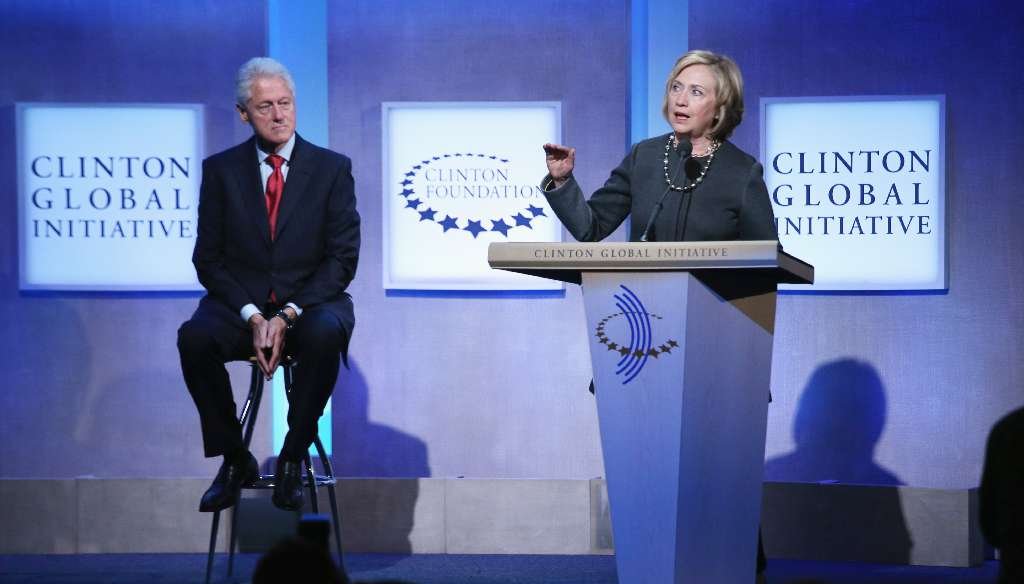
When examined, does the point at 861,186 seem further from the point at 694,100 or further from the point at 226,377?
the point at 226,377

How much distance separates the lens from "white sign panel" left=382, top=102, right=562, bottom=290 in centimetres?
479

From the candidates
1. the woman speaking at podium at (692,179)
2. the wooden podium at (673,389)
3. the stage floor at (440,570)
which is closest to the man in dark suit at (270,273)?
the stage floor at (440,570)

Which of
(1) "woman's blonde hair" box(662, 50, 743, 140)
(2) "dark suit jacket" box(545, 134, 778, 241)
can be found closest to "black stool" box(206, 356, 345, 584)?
(2) "dark suit jacket" box(545, 134, 778, 241)

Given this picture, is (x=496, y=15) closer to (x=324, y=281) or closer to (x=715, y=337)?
(x=324, y=281)

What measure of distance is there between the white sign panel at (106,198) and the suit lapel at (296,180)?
1.29 m

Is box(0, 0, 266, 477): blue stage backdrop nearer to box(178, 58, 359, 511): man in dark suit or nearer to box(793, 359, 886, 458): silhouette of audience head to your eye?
box(178, 58, 359, 511): man in dark suit

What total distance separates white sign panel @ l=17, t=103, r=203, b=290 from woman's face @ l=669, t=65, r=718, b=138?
244 cm

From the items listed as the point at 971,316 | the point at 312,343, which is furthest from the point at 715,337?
the point at 971,316

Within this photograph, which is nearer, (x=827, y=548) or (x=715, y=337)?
(x=715, y=337)

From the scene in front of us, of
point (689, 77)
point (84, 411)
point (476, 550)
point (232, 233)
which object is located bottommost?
point (476, 550)

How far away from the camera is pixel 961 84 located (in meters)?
4.53

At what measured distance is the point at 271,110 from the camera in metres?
3.59

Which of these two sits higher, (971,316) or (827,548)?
(971,316)

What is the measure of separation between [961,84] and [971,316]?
90 cm
